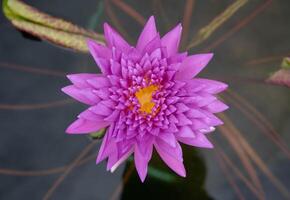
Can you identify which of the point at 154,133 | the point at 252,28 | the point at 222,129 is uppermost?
the point at 252,28

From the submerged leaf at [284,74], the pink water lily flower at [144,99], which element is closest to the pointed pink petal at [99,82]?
the pink water lily flower at [144,99]

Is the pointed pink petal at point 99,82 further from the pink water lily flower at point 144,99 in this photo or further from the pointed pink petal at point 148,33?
the pointed pink petal at point 148,33

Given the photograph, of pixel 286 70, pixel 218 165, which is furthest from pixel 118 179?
pixel 286 70

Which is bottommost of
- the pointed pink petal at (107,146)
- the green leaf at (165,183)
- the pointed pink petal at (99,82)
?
the green leaf at (165,183)

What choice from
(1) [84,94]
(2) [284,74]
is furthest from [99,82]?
(2) [284,74]

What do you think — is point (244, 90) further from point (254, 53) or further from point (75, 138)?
point (75, 138)

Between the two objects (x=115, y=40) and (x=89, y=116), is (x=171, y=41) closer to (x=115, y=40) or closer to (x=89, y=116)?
(x=115, y=40)

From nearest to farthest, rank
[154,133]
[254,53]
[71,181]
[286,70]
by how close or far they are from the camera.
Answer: [154,133] < [286,70] < [71,181] < [254,53]

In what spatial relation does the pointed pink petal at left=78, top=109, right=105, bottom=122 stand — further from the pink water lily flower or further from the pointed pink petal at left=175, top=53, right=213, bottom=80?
the pointed pink petal at left=175, top=53, right=213, bottom=80
